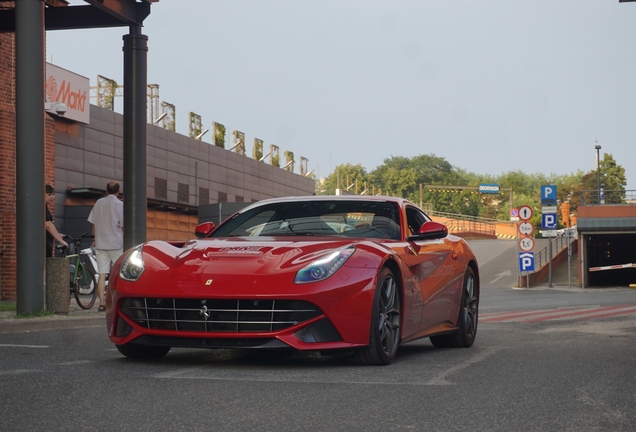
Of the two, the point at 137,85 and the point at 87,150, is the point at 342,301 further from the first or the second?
the point at 87,150

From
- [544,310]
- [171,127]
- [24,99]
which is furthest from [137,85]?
[171,127]

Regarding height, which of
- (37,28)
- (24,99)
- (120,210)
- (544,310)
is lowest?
(544,310)

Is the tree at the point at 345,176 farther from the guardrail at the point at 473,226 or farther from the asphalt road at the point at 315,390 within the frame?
the asphalt road at the point at 315,390

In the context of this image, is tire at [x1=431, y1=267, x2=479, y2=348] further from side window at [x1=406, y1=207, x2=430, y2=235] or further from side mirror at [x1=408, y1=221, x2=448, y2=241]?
side mirror at [x1=408, y1=221, x2=448, y2=241]

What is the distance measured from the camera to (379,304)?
6.94 meters

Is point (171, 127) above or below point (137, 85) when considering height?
above

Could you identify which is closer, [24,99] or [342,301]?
[342,301]

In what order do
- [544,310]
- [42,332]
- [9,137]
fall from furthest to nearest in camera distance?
[9,137] → [544,310] → [42,332]

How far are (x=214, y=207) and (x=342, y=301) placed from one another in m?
35.0

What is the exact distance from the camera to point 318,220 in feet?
25.7

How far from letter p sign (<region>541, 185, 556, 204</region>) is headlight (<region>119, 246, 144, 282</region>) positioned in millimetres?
29766

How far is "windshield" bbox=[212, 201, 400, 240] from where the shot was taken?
7.74 meters

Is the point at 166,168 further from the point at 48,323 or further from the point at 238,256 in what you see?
the point at 238,256

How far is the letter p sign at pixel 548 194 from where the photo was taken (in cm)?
3550
